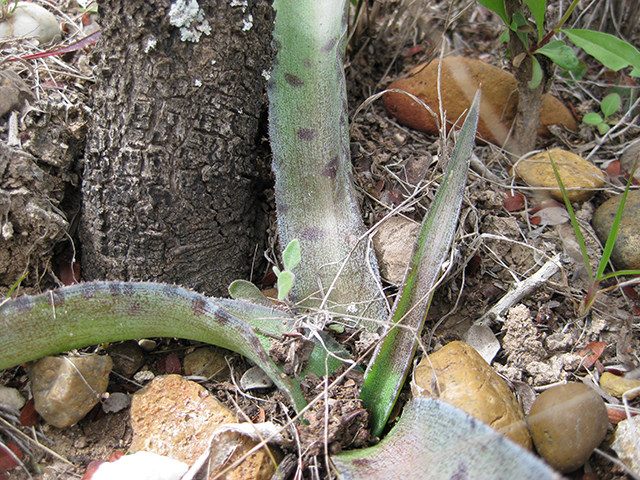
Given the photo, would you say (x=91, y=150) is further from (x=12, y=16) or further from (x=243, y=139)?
(x=12, y=16)

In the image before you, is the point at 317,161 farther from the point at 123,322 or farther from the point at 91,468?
the point at 91,468

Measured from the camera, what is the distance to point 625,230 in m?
1.10

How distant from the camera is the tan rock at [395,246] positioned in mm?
1037

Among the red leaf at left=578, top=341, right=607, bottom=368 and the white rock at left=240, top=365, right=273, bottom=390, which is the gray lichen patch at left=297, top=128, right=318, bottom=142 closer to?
the white rock at left=240, top=365, right=273, bottom=390

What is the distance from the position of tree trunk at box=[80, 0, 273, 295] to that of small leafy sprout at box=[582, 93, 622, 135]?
1008 millimetres

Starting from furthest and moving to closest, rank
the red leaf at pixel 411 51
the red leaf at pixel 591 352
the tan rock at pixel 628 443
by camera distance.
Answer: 1. the red leaf at pixel 411 51
2. the red leaf at pixel 591 352
3. the tan rock at pixel 628 443

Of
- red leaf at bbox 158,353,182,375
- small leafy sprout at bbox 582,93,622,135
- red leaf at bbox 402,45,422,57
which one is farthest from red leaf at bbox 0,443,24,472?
small leafy sprout at bbox 582,93,622,135

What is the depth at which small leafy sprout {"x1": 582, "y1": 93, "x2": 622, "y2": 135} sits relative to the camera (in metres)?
1.36

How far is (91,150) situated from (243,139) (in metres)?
0.34

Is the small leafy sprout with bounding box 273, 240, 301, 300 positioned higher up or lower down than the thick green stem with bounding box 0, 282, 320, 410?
higher up

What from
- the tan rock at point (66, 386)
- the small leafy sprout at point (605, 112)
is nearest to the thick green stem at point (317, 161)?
the tan rock at point (66, 386)

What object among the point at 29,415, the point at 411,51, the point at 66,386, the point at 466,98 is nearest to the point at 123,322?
the point at 66,386

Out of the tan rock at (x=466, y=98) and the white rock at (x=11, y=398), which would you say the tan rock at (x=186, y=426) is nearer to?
the white rock at (x=11, y=398)

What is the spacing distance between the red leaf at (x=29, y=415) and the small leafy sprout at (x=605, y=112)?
1634 mm
